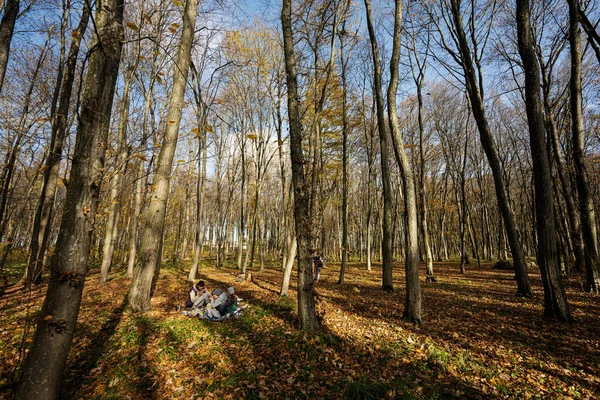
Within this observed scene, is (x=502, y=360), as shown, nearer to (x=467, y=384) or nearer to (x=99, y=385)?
(x=467, y=384)

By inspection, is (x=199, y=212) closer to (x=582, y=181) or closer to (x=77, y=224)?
(x=77, y=224)

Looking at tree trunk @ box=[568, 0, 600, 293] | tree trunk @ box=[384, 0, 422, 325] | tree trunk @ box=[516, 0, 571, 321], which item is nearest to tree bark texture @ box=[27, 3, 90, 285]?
tree trunk @ box=[384, 0, 422, 325]

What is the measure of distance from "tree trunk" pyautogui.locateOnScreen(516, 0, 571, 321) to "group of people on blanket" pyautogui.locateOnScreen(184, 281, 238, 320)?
26.5 feet

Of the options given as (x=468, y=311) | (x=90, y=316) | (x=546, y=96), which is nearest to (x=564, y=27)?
(x=546, y=96)

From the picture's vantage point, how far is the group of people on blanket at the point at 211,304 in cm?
666

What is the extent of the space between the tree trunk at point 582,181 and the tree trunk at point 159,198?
12.0 m

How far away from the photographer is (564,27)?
35.4ft

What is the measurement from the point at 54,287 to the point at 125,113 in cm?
1265

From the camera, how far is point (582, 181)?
8688 millimetres

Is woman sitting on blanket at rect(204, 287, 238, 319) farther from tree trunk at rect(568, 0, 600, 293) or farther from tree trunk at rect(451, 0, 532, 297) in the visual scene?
tree trunk at rect(568, 0, 600, 293)

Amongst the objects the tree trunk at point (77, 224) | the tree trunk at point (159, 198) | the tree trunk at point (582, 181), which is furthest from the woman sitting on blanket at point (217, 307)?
the tree trunk at point (582, 181)

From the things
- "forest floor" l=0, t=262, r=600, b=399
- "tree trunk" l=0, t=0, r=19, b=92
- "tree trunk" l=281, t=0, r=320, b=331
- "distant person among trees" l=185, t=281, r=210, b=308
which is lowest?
"forest floor" l=0, t=262, r=600, b=399

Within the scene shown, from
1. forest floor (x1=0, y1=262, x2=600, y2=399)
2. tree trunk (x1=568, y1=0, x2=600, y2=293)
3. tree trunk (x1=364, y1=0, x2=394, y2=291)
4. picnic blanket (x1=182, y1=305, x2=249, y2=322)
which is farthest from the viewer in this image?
tree trunk (x1=364, y1=0, x2=394, y2=291)

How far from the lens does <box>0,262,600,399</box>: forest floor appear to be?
364cm
